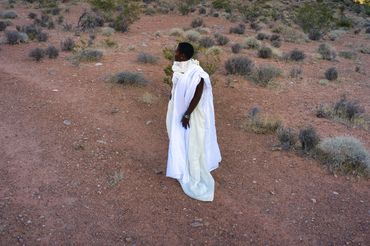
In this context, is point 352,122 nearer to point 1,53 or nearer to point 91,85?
point 91,85

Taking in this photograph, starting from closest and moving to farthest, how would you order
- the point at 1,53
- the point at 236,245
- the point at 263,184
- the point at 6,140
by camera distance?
1. the point at 236,245
2. the point at 263,184
3. the point at 6,140
4. the point at 1,53

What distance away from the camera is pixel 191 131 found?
203 inches

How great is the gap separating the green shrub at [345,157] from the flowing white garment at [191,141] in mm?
2144

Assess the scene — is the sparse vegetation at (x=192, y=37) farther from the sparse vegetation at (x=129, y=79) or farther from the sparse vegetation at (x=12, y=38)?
the sparse vegetation at (x=129, y=79)

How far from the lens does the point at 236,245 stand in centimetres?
436

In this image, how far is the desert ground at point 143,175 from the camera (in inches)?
178

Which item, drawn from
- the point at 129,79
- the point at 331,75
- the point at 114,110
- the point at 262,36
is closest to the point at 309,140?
the point at 114,110

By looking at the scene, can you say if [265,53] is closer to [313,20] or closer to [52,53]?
[52,53]

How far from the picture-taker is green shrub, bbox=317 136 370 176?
6.11m

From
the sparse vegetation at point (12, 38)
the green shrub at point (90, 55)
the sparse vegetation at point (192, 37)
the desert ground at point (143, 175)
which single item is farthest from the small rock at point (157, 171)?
the sparse vegetation at point (192, 37)

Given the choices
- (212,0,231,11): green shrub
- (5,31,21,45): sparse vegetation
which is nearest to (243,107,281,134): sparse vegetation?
(5,31,21,45): sparse vegetation

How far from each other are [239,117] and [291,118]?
112cm

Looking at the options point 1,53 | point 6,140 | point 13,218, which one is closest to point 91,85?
point 6,140

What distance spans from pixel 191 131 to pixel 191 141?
131 millimetres
